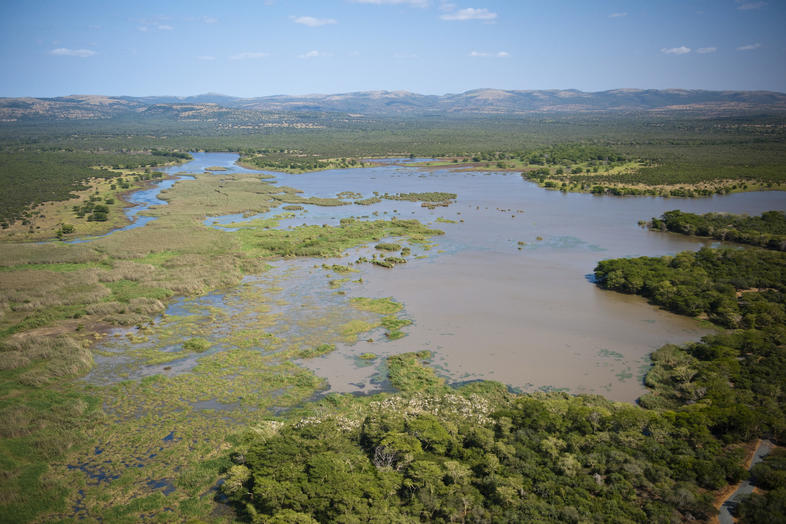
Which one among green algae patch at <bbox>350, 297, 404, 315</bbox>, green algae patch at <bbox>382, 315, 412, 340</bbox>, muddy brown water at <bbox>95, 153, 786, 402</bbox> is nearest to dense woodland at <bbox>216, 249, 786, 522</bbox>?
muddy brown water at <bbox>95, 153, 786, 402</bbox>

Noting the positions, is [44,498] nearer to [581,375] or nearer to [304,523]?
[304,523]

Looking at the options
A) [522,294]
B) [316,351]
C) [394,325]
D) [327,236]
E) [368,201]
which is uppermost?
[368,201]

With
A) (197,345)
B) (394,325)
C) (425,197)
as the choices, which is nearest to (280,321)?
(197,345)

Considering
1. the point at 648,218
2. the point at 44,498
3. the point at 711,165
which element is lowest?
the point at 44,498

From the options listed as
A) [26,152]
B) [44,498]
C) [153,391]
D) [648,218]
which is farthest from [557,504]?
→ [26,152]

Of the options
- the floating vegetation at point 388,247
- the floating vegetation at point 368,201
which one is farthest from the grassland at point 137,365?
the floating vegetation at point 368,201

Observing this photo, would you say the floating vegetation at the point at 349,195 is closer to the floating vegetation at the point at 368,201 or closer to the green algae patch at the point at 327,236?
the floating vegetation at the point at 368,201

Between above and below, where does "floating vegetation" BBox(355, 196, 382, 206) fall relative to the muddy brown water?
above

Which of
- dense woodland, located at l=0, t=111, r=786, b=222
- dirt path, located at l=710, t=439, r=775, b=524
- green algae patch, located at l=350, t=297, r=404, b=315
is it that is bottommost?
→ dirt path, located at l=710, t=439, r=775, b=524

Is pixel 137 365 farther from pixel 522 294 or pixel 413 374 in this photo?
pixel 522 294

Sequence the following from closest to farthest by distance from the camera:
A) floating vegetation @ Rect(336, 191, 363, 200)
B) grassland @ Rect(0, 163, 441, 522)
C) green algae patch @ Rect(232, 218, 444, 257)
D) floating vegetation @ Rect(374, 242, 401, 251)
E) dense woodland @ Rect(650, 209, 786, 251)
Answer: grassland @ Rect(0, 163, 441, 522) < green algae patch @ Rect(232, 218, 444, 257) < dense woodland @ Rect(650, 209, 786, 251) < floating vegetation @ Rect(374, 242, 401, 251) < floating vegetation @ Rect(336, 191, 363, 200)

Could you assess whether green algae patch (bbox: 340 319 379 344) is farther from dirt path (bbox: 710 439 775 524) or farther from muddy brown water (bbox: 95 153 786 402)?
dirt path (bbox: 710 439 775 524)
